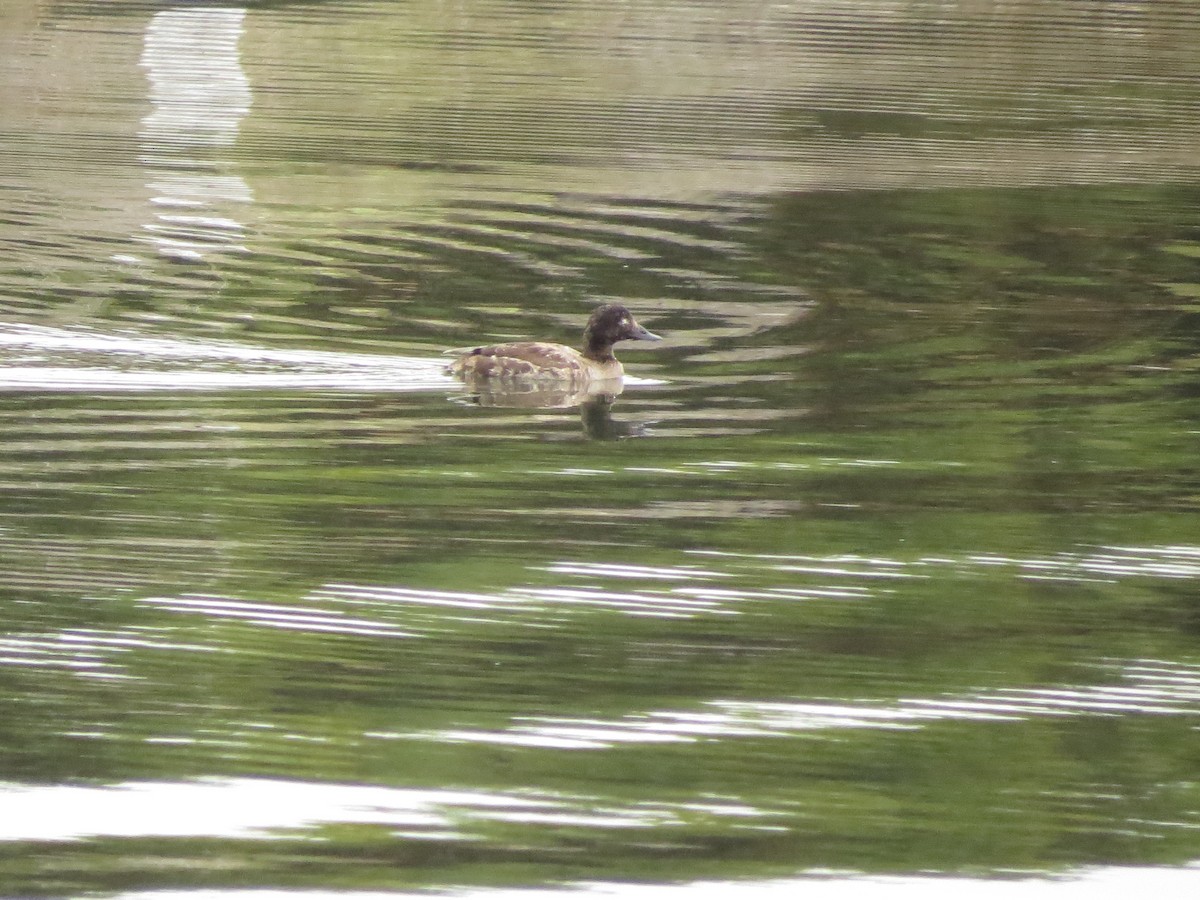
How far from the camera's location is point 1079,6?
27641 mm

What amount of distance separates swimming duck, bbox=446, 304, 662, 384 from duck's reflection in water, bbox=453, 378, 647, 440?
1.7 inches

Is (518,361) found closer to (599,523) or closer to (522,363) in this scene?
(522,363)

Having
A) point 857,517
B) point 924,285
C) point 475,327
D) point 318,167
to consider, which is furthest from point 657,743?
point 318,167

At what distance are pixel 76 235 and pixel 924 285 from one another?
4.96 metres

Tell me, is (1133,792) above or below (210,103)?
above

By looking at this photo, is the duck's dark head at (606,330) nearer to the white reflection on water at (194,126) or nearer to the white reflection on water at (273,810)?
the white reflection on water at (194,126)

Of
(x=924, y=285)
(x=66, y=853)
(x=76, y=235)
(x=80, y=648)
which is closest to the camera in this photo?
(x=66, y=853)

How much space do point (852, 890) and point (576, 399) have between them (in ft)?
21.1

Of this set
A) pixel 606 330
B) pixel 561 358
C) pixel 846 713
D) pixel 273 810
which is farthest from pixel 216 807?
pixel 606 330

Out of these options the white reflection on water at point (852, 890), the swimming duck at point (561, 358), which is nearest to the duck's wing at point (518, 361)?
the swimming duck at point (561, 358)

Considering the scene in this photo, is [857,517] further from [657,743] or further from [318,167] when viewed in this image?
[318,167]

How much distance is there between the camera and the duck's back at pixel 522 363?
1104cm

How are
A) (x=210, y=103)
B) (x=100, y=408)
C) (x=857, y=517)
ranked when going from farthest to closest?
(x=210, y=103), (x=100, y=408), (x=857, y=517)

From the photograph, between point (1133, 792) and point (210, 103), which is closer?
point (1133, 792)
